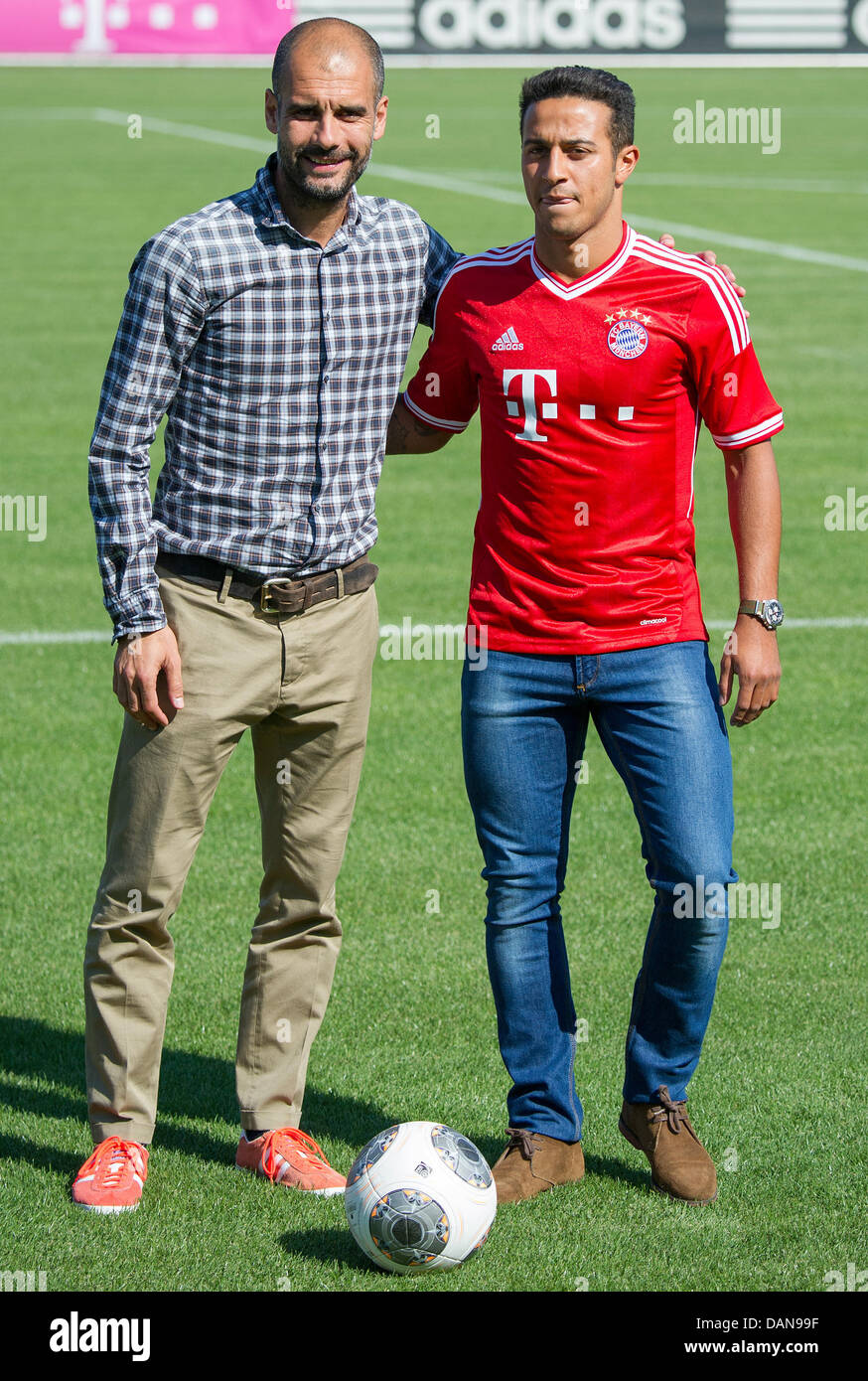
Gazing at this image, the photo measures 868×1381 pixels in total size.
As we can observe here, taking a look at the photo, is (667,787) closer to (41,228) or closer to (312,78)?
(312,78)

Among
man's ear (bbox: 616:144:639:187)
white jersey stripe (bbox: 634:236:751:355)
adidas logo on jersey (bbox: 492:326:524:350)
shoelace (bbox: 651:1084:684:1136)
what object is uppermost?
man's ear (bbox: 616:144:639:187)

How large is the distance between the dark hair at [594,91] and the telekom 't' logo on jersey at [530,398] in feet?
1.89

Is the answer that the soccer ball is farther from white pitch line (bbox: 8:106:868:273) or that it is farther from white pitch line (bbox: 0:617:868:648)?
white pitch line (bbox: 8:106:868:273)

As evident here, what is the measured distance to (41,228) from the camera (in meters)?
26.6

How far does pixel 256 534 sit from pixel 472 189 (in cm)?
2678

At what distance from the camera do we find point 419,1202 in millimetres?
4359

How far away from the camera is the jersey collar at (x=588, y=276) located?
180 inches

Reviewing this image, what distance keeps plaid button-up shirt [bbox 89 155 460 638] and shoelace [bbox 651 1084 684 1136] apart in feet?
5.33

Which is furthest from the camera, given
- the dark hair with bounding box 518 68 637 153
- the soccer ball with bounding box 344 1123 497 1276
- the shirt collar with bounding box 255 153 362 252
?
the shirt collar with bounding box 255 153 362 252

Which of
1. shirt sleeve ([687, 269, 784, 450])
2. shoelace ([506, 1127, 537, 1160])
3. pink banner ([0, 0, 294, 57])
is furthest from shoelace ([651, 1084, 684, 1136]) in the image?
pink banner ([0, 0, 294, 57])

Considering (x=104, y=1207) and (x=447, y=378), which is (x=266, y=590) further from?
(x=104, y=1207)

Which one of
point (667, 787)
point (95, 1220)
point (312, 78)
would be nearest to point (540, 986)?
point (667, 787)

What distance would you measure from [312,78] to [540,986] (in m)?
2.34

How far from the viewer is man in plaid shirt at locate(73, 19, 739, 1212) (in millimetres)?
4527
